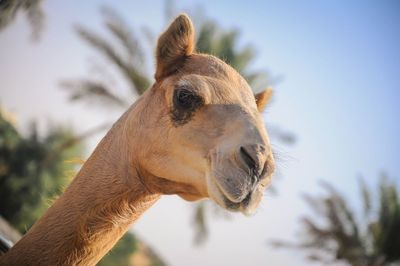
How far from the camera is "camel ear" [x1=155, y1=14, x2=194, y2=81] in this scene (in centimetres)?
311

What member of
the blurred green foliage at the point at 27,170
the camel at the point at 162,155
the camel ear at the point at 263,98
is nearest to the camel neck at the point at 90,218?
the camel at the point at 162,155

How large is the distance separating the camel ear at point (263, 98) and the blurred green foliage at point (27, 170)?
17406mm

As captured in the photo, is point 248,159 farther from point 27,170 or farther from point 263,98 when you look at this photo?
point 27,170

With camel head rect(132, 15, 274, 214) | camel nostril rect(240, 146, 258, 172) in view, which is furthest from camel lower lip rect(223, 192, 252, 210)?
camel nostril rect(240, 146, 258, 172)

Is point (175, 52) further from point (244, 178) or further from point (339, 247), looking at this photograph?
point (339, 247)

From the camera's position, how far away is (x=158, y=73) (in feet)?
10.4

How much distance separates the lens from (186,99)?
2793 millimetres

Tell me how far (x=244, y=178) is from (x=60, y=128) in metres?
23.9

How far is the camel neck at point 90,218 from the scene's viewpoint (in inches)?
111

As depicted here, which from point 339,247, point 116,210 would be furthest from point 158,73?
point 339,247

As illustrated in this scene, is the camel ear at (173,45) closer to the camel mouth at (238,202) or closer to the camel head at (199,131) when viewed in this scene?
the camel head at (199,131)

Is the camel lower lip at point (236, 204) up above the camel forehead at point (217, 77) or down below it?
below

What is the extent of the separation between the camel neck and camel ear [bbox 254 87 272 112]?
3.95ft

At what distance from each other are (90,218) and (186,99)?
40.1 inches
